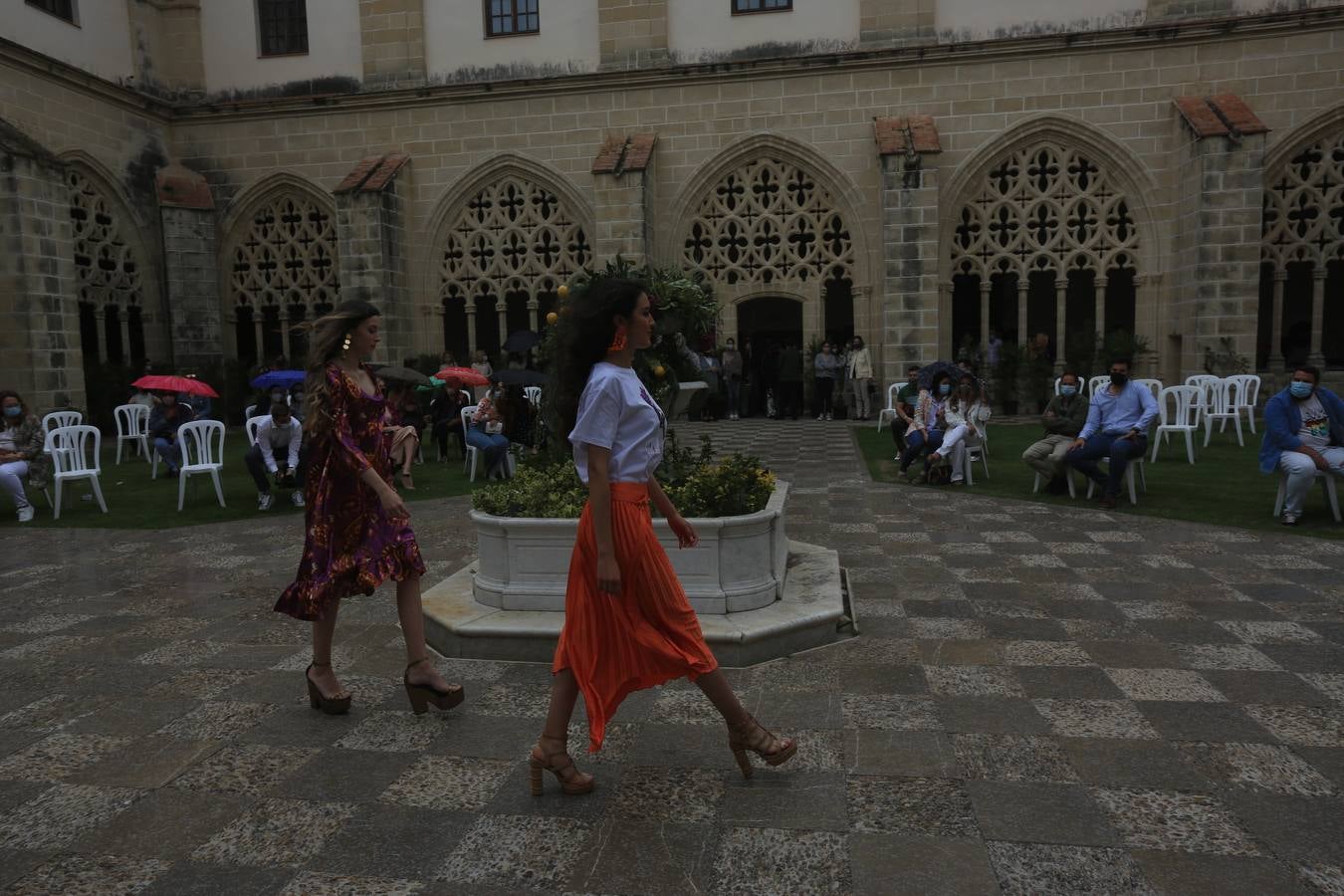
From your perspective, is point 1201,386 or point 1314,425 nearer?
point 1314,425

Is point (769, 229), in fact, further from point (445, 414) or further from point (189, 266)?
point (189, 266)

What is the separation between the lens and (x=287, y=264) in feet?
60.0

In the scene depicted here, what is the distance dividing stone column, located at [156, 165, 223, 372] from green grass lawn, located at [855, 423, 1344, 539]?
13245 millimetres

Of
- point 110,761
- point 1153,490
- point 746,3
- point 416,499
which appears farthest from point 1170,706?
point 746,3

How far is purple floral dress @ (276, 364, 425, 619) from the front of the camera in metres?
3.46

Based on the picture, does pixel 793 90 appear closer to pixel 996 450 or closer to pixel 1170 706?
pixel 996 450

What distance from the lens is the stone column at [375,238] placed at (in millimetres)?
16156

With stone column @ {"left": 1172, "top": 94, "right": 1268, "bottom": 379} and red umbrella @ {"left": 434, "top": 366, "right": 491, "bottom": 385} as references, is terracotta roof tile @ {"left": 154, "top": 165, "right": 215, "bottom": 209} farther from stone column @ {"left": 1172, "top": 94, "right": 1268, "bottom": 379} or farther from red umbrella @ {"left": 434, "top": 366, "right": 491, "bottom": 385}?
stone column @ {"left": 1172, "top": 94, "right": 1268, "bottom": 379}

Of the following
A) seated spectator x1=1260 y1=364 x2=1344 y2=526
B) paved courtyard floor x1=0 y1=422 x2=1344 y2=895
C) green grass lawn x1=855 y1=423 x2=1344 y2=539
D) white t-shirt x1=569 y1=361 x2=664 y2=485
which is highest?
white t-shirt x1=569 y1=361 x2=664 y2=485

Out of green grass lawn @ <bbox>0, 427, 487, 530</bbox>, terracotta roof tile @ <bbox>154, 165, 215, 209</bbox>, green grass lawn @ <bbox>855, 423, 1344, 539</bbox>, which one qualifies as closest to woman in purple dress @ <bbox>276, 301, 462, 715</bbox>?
green grass lawn @ <bbox>0, 427, 487, 530</bbox>

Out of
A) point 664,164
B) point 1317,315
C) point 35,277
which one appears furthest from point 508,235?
point 1317,315

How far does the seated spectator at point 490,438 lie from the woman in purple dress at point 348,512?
6.54 m

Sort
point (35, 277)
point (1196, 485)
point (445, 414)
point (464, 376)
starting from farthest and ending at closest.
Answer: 1. point (35, 277)
2. point (445, 414)
3. point (464, 376)
4. point (1196, 485)

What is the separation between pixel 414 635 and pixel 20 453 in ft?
23.5
